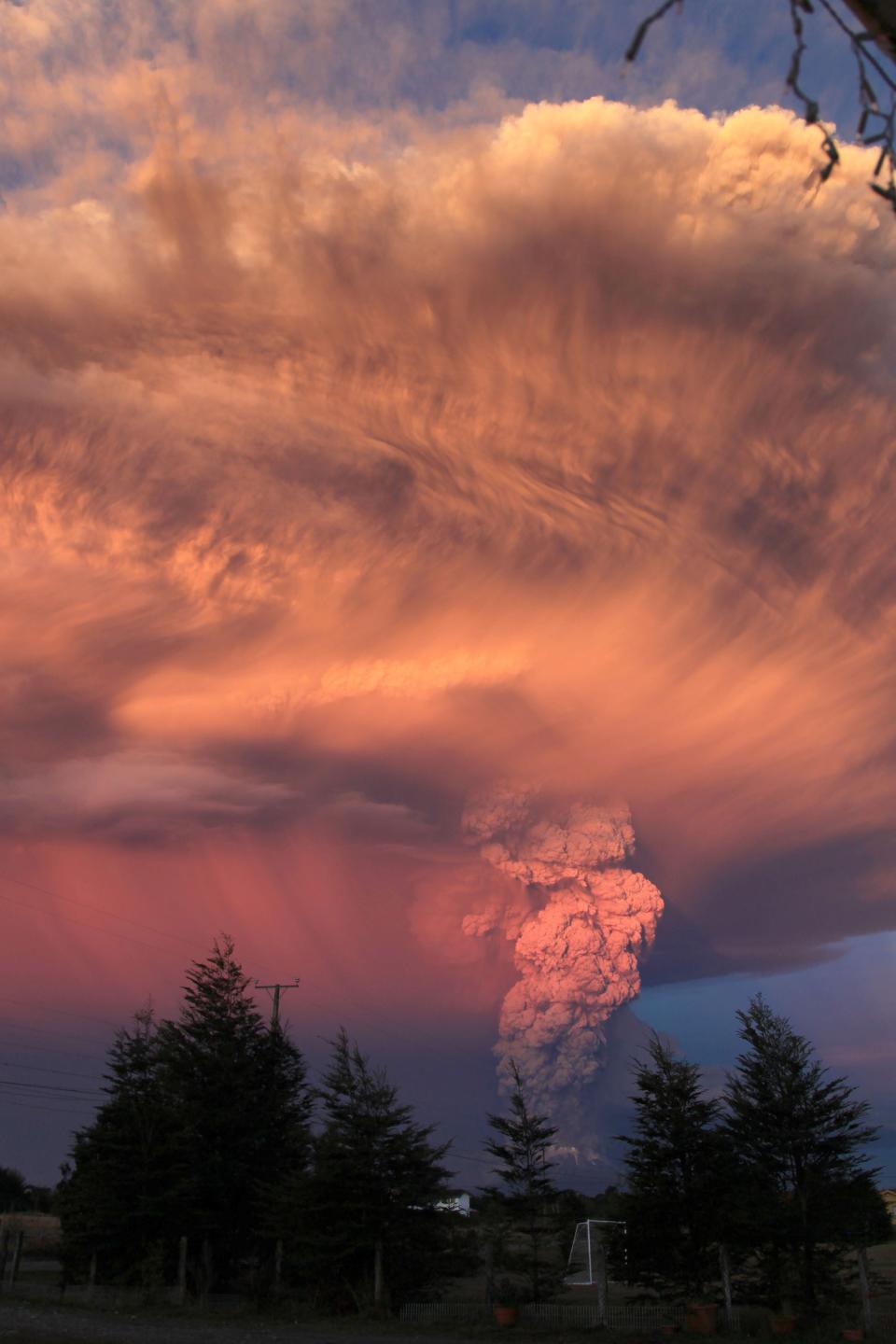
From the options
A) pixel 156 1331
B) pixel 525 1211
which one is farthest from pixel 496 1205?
pixel 156 1331

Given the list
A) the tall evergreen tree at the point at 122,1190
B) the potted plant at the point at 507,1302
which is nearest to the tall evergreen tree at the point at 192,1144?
the tall evergreen tree at the point at 122,1190

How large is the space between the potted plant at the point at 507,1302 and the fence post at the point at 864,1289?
8.40 m

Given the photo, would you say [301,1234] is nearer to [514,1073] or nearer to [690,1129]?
[514,1073]

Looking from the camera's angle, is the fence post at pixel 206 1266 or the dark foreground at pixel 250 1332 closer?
the dark foreground at pixel 250 1332

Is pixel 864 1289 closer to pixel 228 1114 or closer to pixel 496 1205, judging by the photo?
pixel 496 1205

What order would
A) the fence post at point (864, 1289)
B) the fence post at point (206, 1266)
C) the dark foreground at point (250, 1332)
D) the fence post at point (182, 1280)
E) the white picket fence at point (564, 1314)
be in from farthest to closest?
1. the fence post at point (206, 1266)
2. the fence post at point (182, 1280)
3. the white picket fence at point (564, 1314)
4. the fence post at point (864, 1289)
5. the dark foreground at point (250, 1332)

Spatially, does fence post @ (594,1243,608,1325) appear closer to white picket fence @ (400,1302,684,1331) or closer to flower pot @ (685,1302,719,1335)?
white picket fence @ (400,1302,684,1331)

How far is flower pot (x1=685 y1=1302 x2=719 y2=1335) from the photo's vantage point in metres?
24.4

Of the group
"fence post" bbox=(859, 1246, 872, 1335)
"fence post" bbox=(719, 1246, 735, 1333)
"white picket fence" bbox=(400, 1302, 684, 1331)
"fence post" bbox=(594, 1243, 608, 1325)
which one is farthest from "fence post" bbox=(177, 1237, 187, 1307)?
"fence post" bbox=(859, 1246, 872, 1335)

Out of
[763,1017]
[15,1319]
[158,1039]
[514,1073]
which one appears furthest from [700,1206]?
[158,1039]

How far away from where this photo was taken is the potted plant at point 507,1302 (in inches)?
1044

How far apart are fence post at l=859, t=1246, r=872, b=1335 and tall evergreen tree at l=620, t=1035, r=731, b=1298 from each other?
10.3 feet

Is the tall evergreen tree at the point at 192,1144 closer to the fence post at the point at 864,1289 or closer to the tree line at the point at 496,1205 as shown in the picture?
the tree line at the point at 496,1205

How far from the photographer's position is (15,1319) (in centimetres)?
2370
